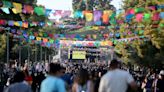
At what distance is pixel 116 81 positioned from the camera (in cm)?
969

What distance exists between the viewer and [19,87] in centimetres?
934

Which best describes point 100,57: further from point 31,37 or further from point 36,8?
point 36,8

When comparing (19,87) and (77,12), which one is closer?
(19,87)

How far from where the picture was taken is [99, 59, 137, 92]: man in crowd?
9609mm

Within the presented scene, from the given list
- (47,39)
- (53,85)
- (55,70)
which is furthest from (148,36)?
(53,85)

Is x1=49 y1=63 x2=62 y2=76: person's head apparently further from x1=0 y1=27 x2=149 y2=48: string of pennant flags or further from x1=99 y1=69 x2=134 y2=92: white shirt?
x1=0 y1=27 x2=149 y2=48: string of pennant flags

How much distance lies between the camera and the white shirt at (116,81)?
9.62 metres

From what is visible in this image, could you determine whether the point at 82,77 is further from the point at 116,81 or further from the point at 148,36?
the point at 148,36

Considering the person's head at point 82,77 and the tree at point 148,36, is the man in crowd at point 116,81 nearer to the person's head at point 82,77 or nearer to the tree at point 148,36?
the person's head at point 82,77

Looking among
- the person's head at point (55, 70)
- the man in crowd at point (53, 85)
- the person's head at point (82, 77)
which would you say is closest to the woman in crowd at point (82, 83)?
the person's head at point (82, 77)

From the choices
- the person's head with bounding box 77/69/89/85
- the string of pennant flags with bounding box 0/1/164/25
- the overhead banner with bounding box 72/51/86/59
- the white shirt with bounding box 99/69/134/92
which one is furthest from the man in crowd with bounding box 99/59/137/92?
the overhead banner with bounding box 72/51/86/59

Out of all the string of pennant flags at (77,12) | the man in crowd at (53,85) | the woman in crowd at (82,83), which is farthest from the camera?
the string of pennant flags at (77,12)

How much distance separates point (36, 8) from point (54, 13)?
3.64 ft

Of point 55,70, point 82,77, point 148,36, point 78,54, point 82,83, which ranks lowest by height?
point 82,83
